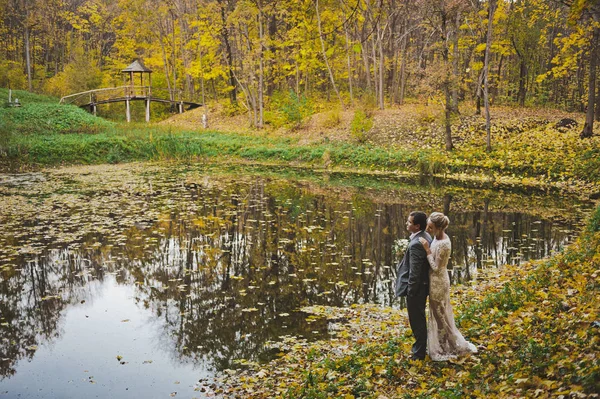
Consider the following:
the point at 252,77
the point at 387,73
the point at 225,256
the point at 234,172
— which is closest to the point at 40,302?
the point at 225,256

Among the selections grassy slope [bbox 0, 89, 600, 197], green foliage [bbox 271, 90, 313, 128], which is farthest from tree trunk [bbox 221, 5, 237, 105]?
grassy slope [bbox 0, 89, 600, 197]

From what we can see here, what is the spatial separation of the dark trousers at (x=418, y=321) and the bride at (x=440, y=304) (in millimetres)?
75

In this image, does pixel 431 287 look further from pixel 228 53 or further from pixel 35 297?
pixel 228 53

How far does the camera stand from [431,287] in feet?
18.5

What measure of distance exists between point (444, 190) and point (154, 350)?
15.3 m

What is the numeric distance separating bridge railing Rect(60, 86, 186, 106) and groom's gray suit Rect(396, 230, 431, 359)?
36458 millimetres

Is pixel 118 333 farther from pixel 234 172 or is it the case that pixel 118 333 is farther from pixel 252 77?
pixel 252 77

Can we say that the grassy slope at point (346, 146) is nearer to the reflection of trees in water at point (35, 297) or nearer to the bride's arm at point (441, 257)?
the reflection of trees in water at point (35, 297)

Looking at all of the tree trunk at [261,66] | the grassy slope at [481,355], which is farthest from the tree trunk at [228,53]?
the grassy slope at [481,355]

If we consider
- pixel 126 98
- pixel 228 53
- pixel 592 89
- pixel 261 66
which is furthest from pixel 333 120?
pixel 126 98

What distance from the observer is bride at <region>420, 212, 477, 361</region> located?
5.48m

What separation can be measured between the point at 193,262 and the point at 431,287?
655 cm

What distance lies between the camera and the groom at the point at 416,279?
18.3ft

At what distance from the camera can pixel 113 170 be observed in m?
25.1
